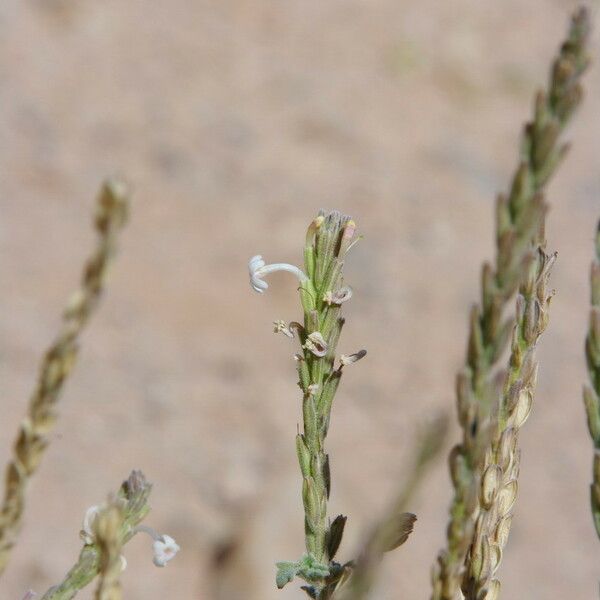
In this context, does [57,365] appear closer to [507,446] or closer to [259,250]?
[507,446]

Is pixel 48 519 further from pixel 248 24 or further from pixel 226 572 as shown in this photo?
pixel 248 24

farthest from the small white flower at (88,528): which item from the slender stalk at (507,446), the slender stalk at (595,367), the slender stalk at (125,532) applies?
the slender stalk at (595,367)

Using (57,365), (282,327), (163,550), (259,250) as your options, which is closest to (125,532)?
(163,550)

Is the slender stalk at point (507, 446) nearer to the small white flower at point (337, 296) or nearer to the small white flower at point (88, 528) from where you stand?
the small white flower at point (337, 296)

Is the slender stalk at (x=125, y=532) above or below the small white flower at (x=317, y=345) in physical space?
below

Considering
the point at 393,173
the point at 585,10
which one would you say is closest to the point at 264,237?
the point at 393,173

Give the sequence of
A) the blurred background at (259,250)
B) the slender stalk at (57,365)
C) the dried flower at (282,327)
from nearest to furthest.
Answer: the slender stalk at (57,365), the dried flower at (282,327), the blurred background at (259,250)

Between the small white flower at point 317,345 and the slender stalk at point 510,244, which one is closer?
the slender stalk at point 510,244

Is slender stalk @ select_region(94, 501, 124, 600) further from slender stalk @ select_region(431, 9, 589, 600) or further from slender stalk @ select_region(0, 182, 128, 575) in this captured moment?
A: slender stalk @ select_region(431, 9, 589, 600)
